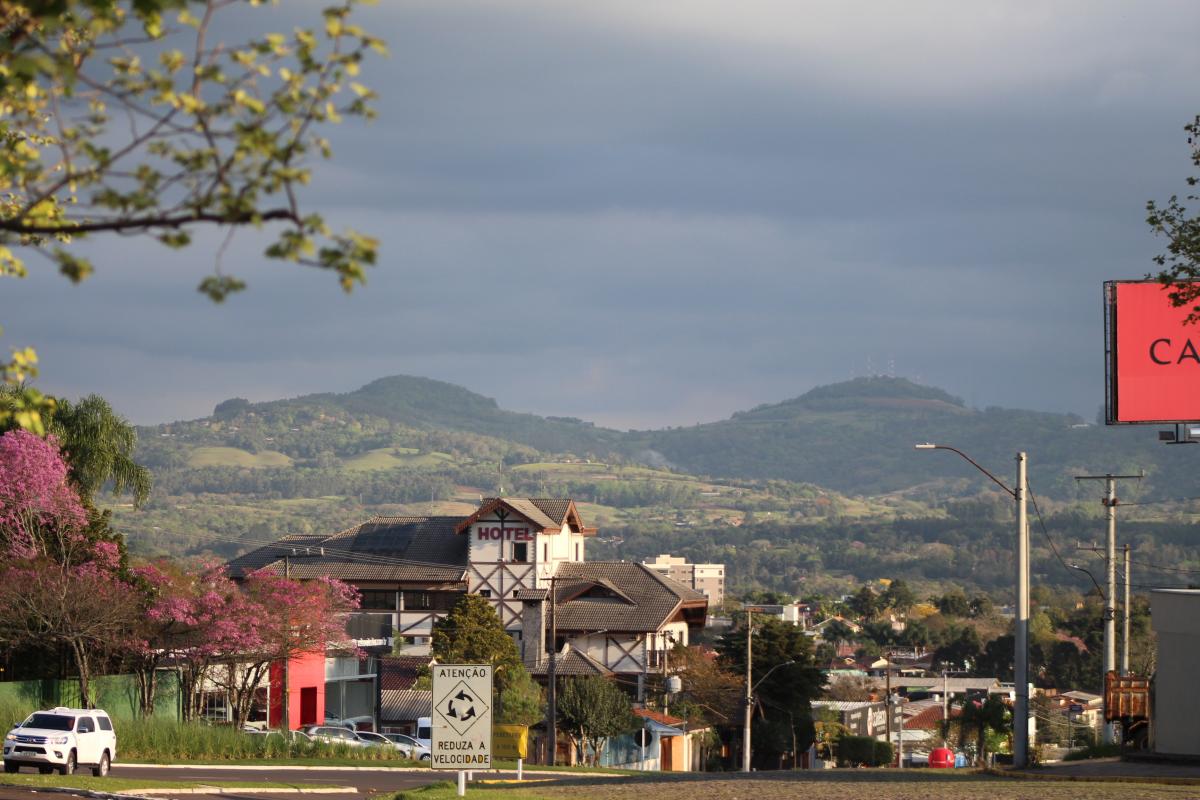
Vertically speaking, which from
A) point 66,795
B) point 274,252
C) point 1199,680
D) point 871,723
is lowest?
point 871,723

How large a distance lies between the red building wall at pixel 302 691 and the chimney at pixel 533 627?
18.0m

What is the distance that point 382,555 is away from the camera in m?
94.5

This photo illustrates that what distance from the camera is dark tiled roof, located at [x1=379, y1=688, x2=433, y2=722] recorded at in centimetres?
7394

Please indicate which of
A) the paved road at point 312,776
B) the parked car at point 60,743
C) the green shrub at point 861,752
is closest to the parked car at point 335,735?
the paved road at point 312,776

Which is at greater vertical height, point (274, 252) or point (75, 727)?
point (274, 252)

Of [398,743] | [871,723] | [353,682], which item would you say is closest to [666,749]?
[353,682]

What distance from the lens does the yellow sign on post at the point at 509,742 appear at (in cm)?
3466

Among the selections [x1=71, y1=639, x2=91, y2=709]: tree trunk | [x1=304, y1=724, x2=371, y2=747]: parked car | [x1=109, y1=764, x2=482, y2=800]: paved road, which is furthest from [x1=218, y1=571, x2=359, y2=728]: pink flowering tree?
[x1=109, y1=764, x2=482, y2=800]: paved road

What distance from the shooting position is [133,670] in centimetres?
5372

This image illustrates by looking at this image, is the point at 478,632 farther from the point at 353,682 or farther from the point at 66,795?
the point at 66,795

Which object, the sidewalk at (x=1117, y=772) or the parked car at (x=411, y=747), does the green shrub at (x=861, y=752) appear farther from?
the sidewalk at (x=1117, y=772)

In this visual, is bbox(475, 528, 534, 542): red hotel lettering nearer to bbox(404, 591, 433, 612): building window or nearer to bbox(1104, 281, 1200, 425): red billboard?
bbox(404, 591, 433, 612): building window

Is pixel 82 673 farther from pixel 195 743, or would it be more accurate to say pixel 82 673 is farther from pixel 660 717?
pixel 660 717

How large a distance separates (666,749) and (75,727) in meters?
41.7
